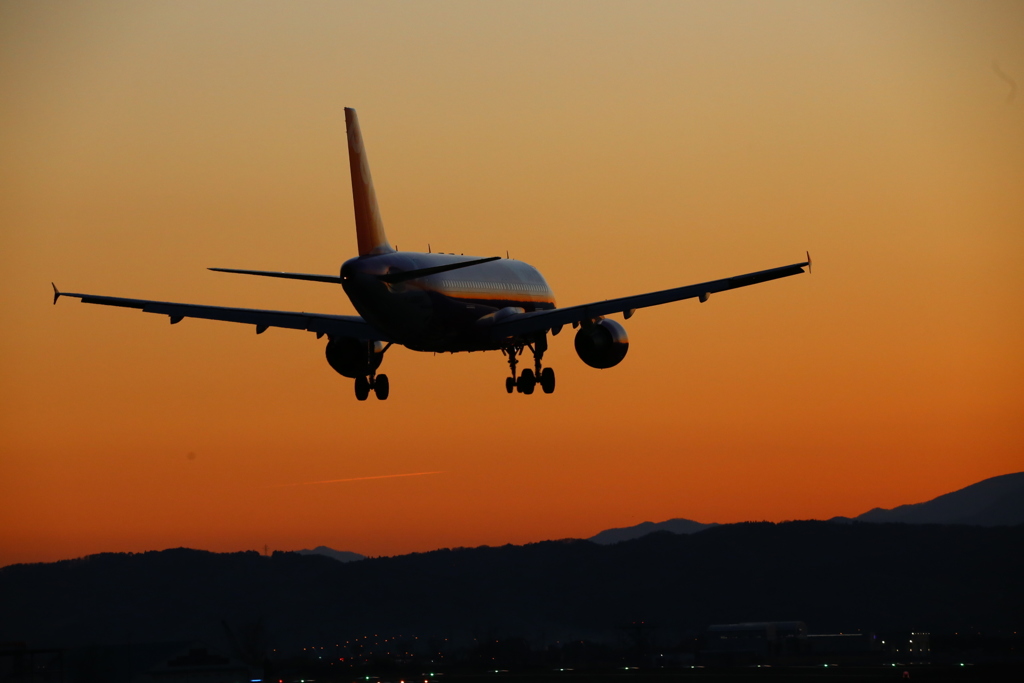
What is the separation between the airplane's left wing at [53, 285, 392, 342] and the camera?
53688 mm

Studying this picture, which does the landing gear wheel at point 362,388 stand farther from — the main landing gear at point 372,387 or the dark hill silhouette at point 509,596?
the dark hill silhouette at point 509,596

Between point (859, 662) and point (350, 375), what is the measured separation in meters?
76.8

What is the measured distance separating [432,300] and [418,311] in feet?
3.06

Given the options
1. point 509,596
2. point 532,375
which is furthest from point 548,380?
point 509,596

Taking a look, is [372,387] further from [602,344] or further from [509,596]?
[509,596]

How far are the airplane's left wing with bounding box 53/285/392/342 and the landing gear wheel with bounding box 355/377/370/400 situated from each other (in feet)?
8.28

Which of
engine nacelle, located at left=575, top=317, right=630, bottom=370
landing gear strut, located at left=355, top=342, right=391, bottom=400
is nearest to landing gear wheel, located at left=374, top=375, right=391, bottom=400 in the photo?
landing gear strut, located at left=355, top=342, right=391, bottom=400

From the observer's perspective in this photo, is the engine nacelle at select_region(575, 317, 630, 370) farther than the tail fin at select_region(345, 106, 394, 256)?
Yes

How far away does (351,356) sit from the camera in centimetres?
5712

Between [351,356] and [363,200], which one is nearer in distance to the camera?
[363,200]

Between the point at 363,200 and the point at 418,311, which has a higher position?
the point at 363,200

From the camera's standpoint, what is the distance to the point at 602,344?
184 feet

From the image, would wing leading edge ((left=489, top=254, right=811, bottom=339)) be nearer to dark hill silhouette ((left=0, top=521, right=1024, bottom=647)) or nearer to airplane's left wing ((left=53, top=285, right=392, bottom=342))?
airplane's left wing ((left=53, top=285, right=392, bottom=342))

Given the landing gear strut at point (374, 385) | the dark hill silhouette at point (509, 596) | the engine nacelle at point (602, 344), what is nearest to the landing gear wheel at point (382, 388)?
the landing gear strut at point (374, 385)
